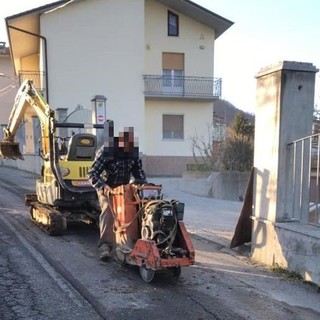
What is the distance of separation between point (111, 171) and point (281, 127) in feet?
8.50

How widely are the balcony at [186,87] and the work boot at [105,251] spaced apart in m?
20.8

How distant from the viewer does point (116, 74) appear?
26.4 metres

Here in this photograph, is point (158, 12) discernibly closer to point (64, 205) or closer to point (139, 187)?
point (64, 205)

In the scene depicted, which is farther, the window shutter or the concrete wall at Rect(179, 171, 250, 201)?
the window shutter

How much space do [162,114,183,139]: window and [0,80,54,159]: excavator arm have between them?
1631 cm

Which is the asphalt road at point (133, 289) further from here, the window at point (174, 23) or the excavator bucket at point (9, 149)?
the window at point (174, 23)

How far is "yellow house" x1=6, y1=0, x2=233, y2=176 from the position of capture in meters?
25.7

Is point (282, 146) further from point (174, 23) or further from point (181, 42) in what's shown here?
point (174, 23)

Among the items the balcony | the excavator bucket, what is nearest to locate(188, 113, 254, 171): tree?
the excavator bucket

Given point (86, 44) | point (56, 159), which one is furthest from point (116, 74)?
point (56, 159)

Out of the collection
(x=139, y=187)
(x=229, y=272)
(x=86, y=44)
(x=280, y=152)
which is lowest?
(x=229, y=272)

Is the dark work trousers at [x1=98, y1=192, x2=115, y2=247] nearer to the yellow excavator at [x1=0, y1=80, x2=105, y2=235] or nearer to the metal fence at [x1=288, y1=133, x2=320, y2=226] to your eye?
the yellow excavator at [x1=0, y1=80, x2=105, y2=235]

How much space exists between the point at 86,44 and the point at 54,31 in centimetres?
→ 188

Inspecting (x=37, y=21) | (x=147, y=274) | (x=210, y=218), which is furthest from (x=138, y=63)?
(x=147, y=274)
